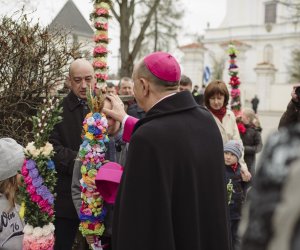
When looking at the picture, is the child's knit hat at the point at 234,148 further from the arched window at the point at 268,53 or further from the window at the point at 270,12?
the window at the point at 270,12

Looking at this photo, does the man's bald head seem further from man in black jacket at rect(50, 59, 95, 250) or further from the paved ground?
the paved ground

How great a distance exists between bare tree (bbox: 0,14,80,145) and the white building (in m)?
43.9

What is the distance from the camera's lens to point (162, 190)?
258 centimetres

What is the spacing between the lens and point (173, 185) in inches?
105

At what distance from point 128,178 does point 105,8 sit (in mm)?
2307

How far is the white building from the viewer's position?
179ft

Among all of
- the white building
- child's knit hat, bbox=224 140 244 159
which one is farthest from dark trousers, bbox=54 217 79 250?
the white building

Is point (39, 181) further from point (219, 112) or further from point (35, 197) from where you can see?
point (219, 112)

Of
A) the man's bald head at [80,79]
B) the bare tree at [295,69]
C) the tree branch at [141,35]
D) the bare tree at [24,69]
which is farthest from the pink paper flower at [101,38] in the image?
the bare tree at [295,69]

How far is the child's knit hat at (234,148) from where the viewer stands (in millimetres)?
5301

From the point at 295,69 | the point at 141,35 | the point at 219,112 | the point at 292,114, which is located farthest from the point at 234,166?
the point at 295,69

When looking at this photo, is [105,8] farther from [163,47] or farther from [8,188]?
[163,47]

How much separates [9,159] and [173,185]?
129cm

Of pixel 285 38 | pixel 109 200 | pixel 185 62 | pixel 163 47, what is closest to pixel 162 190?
pixel 109 200
